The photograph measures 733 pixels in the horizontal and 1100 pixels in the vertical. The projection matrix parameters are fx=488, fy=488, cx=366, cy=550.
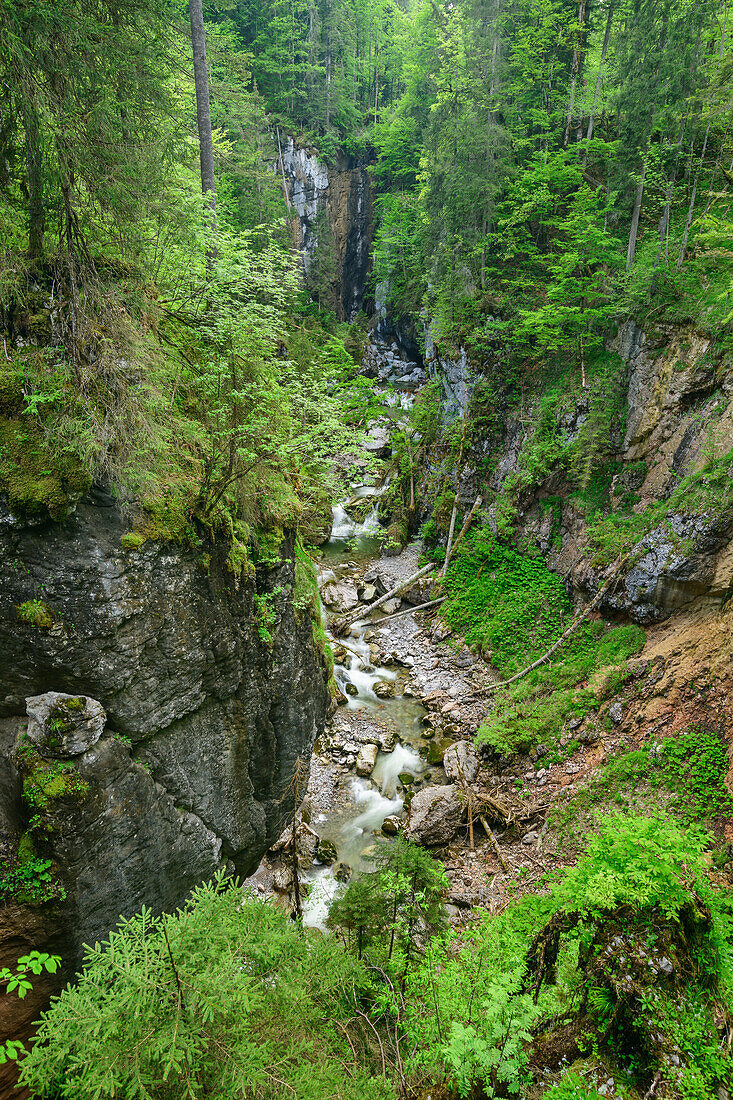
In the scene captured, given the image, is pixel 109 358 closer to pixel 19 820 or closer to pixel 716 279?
pixel 19 820

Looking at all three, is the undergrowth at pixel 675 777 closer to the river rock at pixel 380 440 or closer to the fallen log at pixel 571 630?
the fallen log at pixel 571 630

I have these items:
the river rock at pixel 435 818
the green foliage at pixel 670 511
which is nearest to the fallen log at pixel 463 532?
the green foliage at pixel 670 511

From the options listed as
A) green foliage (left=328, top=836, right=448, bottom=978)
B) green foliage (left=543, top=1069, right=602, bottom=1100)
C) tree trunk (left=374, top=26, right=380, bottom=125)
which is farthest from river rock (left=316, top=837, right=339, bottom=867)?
tree trunk (left=374, top=26, right=380, bottom=125)

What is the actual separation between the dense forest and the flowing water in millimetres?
487

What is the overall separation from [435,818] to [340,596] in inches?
374

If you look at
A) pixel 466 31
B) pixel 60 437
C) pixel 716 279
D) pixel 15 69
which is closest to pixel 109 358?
pixel 60 437

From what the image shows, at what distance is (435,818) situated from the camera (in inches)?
394

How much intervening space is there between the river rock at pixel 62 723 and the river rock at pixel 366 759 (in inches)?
314

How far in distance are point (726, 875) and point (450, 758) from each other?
20.2 ft

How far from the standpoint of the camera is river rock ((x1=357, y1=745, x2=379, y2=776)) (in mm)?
11844

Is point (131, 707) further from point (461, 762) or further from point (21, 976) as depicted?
point (461, 762)

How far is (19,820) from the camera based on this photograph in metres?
4.70

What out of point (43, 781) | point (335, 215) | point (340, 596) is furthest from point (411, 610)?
point (335, 215)

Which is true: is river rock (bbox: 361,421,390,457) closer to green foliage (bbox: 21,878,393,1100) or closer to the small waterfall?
the small waterfall
